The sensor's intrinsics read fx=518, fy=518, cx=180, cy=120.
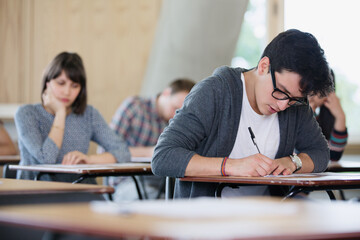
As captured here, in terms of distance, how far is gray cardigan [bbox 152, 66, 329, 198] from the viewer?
1.82 metres

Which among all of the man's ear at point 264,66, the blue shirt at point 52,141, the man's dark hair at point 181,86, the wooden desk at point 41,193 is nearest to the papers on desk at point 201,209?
the wooden desk at point 41,193

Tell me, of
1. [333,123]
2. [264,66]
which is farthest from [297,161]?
[333,123]

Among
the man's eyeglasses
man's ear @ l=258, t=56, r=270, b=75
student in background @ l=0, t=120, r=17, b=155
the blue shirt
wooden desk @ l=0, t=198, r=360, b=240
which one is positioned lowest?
student in background @ l=0, t=120, r=17, b=155

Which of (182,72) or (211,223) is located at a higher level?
(211,223)

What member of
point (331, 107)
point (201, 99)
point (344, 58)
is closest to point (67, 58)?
point (201, 99)

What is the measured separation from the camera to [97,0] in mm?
4688

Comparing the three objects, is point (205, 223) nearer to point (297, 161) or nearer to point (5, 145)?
point (297, 161)

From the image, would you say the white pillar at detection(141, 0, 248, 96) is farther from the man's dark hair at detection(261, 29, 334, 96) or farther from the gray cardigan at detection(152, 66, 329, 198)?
the man's dark hair at detection(261, 29, 334, 96)

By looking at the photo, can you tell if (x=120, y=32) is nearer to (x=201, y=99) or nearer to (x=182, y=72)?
(x=182, y=72)

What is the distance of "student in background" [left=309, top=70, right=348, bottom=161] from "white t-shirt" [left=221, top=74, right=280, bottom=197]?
119cm

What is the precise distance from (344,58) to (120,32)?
87.2 inches

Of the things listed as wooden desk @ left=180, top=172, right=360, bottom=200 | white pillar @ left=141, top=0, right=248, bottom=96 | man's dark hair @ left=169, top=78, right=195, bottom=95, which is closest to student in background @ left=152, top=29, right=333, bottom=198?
wooden desk @ left=180, top=172, right=360, bottom=200

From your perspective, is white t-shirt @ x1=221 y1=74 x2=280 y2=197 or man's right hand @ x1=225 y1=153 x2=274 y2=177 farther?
white t-shirt @ x1=221 y1=74 x2=280 y2=197

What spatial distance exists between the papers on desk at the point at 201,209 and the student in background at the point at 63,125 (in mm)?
1838
